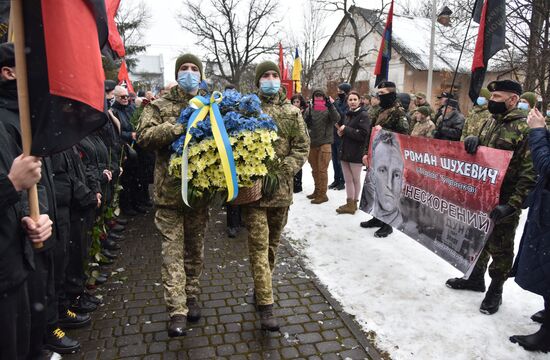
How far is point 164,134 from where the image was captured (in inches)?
133

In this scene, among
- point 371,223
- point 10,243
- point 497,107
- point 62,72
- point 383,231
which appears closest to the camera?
point 62,72

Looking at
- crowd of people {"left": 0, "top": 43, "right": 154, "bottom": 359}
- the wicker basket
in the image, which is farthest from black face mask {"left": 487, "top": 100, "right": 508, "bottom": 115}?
crowd of people {"left": 0, "top": 43, "right": 154, "bottom": 359}

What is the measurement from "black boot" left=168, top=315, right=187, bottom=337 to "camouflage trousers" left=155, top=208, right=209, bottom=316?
0.04m

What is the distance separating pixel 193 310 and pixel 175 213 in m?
0.95

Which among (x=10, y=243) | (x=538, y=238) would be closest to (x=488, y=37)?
(x=538, y=238)

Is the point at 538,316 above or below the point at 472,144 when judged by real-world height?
below

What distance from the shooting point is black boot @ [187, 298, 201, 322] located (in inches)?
149

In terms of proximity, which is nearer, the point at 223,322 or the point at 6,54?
the point at 6,54

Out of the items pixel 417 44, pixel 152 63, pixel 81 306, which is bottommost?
pixel 81 306

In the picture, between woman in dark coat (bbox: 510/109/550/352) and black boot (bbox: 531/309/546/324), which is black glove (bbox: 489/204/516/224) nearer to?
woman in dark coat (bbox: 510/109/550/352)

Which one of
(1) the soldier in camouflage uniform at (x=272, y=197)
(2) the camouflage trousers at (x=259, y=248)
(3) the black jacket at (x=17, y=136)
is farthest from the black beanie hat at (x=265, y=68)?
(3) the black jacket at (x=17, y=136)

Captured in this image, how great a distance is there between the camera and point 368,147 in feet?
20.9

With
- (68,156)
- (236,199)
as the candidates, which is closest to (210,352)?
(236,199)

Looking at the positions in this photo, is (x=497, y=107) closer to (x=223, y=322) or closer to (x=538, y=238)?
(x=538, y=238)
